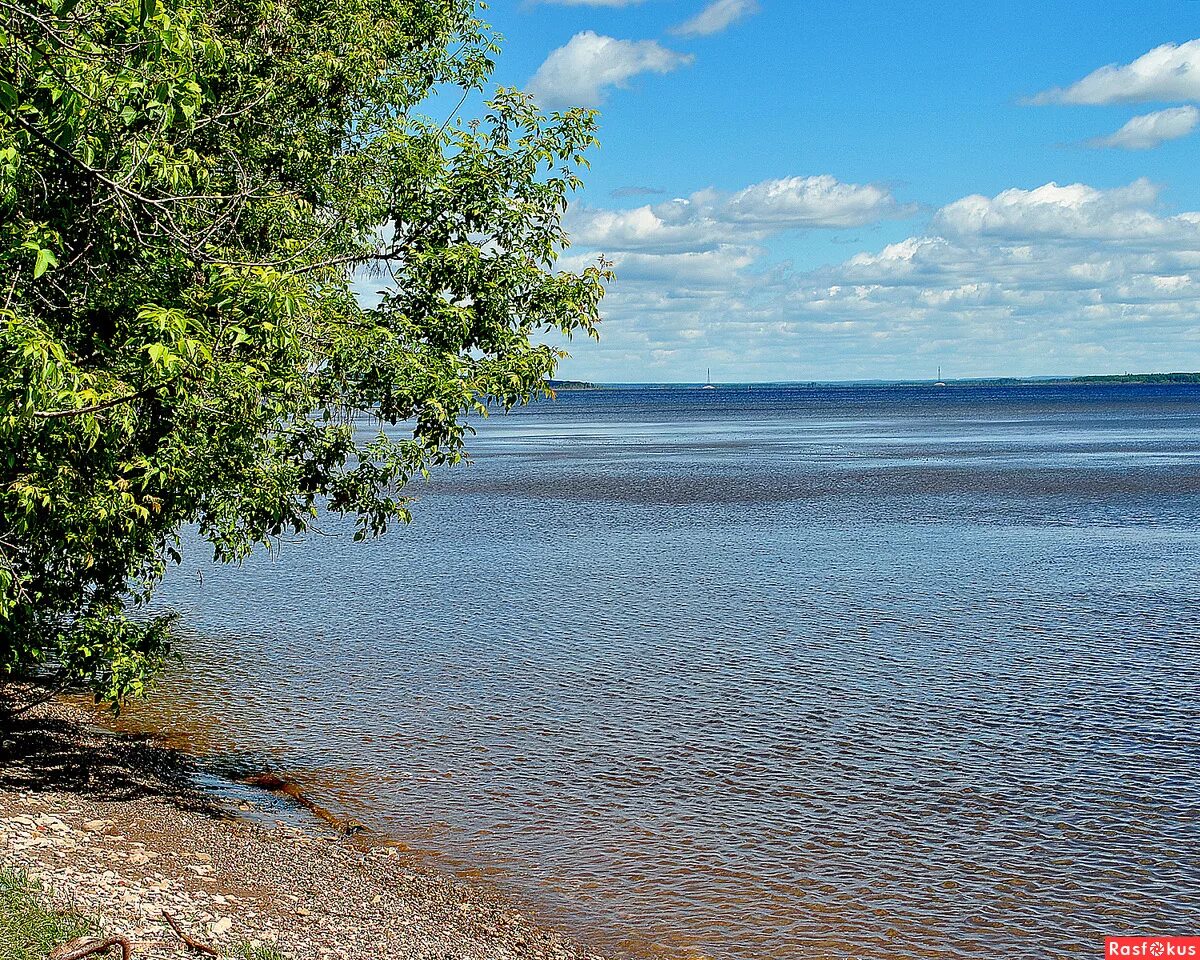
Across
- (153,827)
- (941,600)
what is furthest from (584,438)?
(153,827)

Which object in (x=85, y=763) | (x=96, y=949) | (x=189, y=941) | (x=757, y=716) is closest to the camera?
(x=96, y=949)

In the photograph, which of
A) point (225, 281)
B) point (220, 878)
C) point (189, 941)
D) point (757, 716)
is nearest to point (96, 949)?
point (189, 941)

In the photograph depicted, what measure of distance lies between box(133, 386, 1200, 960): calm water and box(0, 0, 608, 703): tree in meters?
3.77

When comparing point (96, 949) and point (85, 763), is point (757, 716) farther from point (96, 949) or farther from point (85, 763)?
point (96, 949)

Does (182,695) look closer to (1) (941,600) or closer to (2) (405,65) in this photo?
(2) (405,65)

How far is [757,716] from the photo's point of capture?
16859mm

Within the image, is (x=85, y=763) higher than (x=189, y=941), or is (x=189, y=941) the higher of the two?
(x=189, y=941)

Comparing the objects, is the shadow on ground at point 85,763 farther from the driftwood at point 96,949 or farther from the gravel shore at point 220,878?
the driftwood at point 96,949

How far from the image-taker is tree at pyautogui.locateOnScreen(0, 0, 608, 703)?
28.7 feet

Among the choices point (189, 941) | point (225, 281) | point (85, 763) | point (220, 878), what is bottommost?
point (85, 763)

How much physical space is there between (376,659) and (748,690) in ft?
20.4

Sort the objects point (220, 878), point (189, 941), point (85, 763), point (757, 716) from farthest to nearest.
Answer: point (757, 716), point (85, 763), point (220, 878), point (189, 941)

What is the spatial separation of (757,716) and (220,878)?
8105 mm

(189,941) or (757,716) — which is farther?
(757,716)
